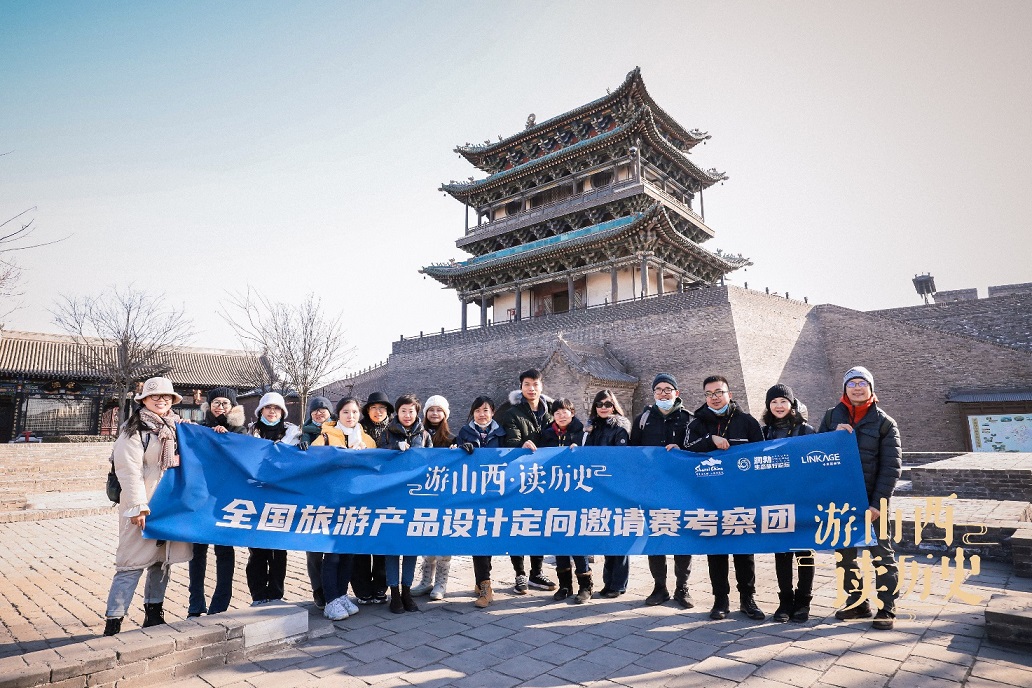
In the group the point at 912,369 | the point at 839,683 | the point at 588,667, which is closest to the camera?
the point at 839,683

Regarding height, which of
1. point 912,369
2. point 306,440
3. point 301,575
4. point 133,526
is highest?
point 912,369

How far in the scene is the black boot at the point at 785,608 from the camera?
375 centimetres

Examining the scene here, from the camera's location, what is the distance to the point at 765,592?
4492mm

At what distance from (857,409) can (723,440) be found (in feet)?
3.30

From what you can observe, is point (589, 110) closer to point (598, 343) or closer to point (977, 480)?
point (598, 343)

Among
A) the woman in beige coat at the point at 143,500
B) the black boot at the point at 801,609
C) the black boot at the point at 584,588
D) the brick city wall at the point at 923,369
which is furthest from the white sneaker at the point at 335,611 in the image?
the brick city wall at the point at 923,369

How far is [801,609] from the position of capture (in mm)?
3773

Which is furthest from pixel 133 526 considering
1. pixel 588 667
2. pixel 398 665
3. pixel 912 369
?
pixel 912 369

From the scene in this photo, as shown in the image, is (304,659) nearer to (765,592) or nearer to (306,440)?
(306,440)

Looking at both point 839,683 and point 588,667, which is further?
point 588,667

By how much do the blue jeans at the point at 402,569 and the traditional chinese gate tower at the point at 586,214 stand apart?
19924mm

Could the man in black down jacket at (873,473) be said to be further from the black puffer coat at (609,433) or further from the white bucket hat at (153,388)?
the white bucket hat at (153,388)

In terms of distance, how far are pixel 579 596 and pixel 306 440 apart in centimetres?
264

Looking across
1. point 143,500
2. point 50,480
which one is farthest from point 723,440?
point 50,480
